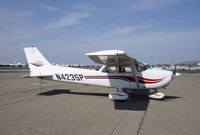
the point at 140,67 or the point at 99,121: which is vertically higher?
the point at 140,67

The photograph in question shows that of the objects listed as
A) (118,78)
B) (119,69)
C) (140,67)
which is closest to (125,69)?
(119,69)

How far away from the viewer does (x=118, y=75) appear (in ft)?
22.6

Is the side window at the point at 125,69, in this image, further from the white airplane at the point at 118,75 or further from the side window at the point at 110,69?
the side window at the point at 110,69

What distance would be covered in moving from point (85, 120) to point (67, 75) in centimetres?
401

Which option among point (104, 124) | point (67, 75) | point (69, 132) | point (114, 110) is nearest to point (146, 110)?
point (114, 110)

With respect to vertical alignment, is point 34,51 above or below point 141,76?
above

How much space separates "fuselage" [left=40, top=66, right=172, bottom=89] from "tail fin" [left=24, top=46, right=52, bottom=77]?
58cm

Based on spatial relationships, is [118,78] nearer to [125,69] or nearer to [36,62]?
[125,69]

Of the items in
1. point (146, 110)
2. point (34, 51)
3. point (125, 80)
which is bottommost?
point (146, 110)

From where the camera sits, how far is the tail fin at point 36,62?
26.7 ft

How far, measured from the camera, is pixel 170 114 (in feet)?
15.7

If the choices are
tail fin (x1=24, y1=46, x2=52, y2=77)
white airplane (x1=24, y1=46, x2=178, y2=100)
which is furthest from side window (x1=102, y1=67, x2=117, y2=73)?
tail fin (x1=24, y1=46, x2=52, y2=77)

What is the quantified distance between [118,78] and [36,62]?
4525 millimetres

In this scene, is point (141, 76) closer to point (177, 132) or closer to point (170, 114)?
point (170, 114)
